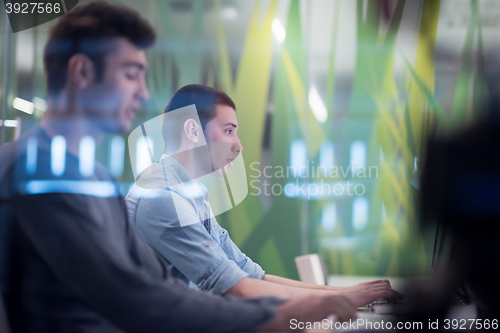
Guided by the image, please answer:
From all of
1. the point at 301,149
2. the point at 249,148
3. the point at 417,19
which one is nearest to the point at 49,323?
the point at 249,148

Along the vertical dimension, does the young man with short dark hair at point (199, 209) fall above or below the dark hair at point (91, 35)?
below

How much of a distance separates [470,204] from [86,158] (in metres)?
1.41

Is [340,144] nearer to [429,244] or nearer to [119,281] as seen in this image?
[429,244]

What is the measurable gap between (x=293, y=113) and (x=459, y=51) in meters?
0.71

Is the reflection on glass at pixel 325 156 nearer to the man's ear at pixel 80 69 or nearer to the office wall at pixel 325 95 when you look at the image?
the office wall at pixel 325 95

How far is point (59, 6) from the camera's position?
5.71 ft

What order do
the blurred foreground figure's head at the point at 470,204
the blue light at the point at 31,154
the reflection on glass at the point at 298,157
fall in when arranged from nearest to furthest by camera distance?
the blue light at the point at 31,154 → the blurred foreground figure's head at the point at 470,204 → the reflection on glass at the point at 298,157

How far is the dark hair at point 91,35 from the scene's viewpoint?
1416 millimetres

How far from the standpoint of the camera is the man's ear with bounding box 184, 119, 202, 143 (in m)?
1.72

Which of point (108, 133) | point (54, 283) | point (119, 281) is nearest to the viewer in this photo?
point (119, 281)

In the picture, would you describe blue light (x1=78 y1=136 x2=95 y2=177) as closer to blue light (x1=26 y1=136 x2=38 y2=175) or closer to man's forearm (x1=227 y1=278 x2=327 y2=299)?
blue light (x1=26 y1=136 x2=38 y2=175)

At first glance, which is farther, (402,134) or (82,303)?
(402,134)

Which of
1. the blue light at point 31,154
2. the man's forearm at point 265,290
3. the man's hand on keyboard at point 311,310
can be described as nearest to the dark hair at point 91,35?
the blue light at point 31,154

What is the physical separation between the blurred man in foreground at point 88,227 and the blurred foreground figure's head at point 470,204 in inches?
17.8
